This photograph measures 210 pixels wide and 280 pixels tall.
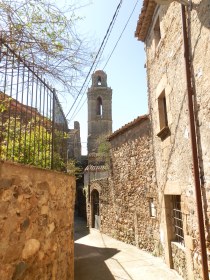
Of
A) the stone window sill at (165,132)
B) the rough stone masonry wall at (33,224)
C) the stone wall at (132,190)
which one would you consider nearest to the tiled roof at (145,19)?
the stone wall at (132,190)

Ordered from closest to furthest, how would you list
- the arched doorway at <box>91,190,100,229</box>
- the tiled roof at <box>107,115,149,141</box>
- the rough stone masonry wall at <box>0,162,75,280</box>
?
1. the rough stone masonry wall at <box>0,162,75,280</box>
2. the tiled roof at <box>107,115,149,141</box>
3. the arched doorway at <box>91,190,100,229</box>

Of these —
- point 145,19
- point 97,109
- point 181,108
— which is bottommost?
point 181,108

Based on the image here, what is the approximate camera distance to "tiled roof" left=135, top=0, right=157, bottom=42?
6809 mm

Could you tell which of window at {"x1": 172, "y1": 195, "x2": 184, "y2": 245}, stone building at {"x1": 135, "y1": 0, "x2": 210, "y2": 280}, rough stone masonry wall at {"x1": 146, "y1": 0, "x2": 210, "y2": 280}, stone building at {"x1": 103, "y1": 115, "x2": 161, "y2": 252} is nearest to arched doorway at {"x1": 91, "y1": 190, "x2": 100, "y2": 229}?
stone building at {"x1": 103, "y1": 115, "x2": 161, "y2": 252}

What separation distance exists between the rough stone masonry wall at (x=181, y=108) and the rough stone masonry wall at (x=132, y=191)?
3.91ft

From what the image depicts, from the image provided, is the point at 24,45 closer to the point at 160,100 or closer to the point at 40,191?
the point at 40,191

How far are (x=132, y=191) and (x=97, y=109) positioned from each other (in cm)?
2485

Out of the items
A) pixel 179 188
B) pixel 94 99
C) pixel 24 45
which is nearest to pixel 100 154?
pixel 94 99

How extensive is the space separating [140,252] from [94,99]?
1034 inches

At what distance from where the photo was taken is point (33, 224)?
9.55 feet

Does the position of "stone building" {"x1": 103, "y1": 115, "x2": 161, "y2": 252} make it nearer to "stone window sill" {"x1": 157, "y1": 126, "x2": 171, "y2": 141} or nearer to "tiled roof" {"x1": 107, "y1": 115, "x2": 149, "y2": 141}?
"tiled roof" {"x1": 107, "y1": 115, "x2": 149, "y2": 141}

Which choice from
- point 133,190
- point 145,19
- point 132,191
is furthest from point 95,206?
point 145,19

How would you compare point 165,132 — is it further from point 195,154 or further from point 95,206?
point 95,206

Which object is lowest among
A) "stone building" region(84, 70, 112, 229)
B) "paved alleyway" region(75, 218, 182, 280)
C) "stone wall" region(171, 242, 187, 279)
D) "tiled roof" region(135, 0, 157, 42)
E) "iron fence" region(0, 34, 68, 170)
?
"paved alleyway" region(75, 218, 182, 280)
